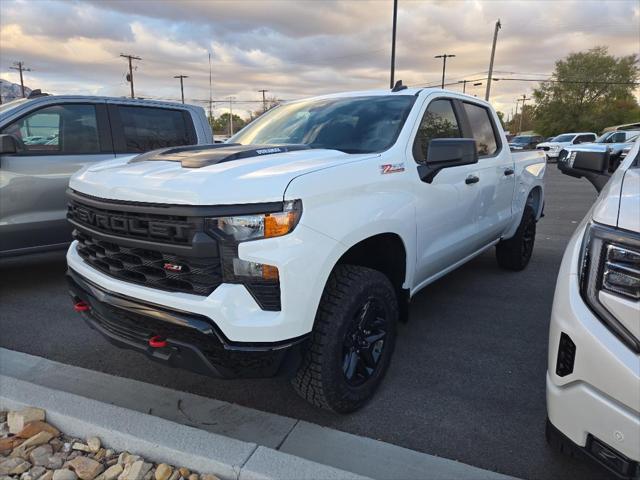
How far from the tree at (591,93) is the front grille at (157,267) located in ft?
194

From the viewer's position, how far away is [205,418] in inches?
102

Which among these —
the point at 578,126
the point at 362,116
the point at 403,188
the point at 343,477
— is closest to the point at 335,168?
the point at 403,188

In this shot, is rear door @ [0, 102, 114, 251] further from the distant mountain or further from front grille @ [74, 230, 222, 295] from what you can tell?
the distant mountain

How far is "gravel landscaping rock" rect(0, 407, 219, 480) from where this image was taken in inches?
83.7

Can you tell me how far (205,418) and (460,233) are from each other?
2238mm

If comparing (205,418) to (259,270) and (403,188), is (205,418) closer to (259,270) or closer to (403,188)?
(259,270)

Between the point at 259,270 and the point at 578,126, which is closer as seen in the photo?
the point at 259,270

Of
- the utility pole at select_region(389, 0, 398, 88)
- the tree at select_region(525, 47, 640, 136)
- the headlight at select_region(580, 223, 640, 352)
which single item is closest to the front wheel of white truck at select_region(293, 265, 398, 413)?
the headlight at select_region(580, 223, 640, 352)

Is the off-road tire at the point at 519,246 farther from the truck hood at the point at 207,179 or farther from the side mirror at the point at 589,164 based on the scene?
the truck hood at the point at 207,179

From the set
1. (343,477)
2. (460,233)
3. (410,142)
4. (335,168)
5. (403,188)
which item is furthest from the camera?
(460,233)

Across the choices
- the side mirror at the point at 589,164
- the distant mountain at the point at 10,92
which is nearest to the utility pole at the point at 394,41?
the side mirror at the point at 589,164

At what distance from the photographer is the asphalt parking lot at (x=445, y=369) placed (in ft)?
7.88

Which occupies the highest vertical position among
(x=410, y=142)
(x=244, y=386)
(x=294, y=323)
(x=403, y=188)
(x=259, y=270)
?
(x=410, y=142)

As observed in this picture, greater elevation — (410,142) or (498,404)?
(410,142)
